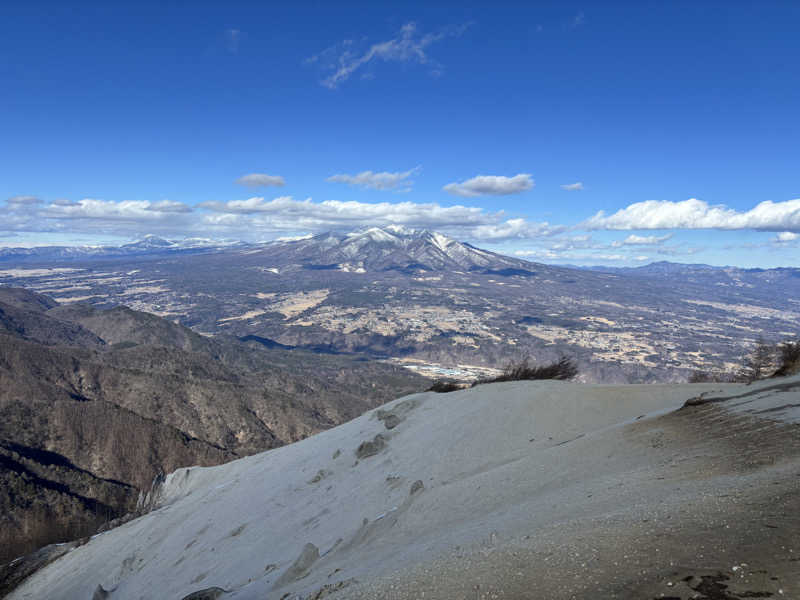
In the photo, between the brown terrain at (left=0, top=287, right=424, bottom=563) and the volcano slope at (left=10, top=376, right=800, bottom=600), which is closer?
the volcano slope at (left=10, top=376, right=800, bottom=600)

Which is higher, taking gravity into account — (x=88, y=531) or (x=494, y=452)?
(x=494, y=452)

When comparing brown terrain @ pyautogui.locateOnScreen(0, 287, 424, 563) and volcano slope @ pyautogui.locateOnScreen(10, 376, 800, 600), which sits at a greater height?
volcano slope @ pyautogui.locateOnScreen(10, 376, 800, 600)

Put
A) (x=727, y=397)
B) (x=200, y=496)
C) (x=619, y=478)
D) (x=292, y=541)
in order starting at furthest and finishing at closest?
1. (x=200, y=496)
2. (x=292, y=541)
3. (x=727, y=397)
4. (x=619, y=478)

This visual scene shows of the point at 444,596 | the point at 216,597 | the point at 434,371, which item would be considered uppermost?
the point at 444,596

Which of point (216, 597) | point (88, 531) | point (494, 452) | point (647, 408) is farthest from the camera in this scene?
point (88, 531)

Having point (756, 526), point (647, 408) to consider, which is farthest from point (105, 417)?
point (756, 526)

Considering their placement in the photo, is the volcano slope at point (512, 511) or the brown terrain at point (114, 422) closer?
the volcano slope at point (512, 511)

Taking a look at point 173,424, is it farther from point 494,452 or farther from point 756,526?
point 756,526

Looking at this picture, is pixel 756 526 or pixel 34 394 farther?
pixel 34 394
